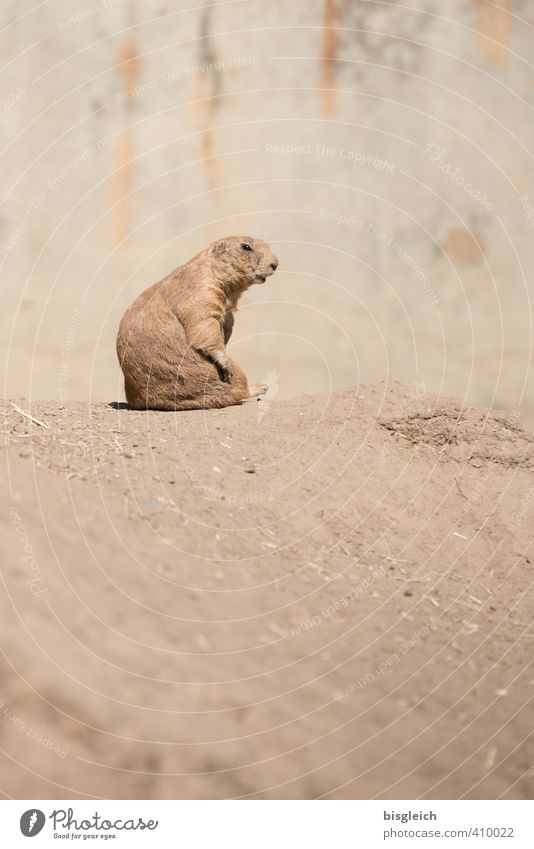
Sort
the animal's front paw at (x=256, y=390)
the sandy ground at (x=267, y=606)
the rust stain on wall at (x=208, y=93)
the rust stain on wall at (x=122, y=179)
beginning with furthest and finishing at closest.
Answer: the rust stain on wall at (x=122, y=179) < the rust stain on wall at (x=208, y=93) < the animal's front paw at (x=256, y=390) < the sandy ground at (x=267, y=606)

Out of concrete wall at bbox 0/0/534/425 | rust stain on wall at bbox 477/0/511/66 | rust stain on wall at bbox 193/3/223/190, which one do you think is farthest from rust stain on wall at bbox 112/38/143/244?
rust stain on wall at bbox 477/0/511/66

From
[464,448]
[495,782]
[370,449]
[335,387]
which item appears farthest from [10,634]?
[335,387]

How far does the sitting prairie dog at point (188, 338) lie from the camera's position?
6.80 metres

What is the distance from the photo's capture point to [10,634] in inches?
123

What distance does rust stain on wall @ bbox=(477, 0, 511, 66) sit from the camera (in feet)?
29.7

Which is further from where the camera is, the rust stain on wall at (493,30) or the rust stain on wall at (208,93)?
the rust stain on wall at (208,93)

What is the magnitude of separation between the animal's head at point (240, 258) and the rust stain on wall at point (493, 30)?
169 inches

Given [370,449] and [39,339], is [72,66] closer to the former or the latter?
[39,339]

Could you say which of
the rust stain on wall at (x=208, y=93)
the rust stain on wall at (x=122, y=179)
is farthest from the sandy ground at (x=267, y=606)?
the rust stain on wall at (x=208, y=93)

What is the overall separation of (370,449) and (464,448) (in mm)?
857
